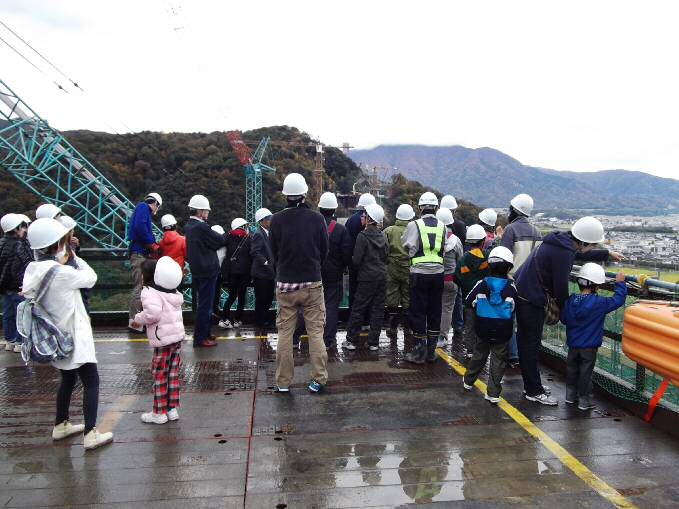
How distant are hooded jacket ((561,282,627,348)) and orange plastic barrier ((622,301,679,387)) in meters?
0.16

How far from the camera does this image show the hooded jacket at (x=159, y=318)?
169 inches

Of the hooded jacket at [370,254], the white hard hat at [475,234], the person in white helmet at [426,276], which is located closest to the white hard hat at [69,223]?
the hooded jacket at [370,254]

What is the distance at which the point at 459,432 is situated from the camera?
4262 millimetres

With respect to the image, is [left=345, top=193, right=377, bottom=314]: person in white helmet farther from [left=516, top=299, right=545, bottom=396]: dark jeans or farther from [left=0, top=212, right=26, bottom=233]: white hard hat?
[left=0, top=212, right=26, bottom=233]: white hard hat

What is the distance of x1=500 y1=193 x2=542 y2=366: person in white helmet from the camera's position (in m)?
5.68

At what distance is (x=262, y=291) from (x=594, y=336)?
4.52 m

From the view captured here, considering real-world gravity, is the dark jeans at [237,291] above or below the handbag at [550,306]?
below

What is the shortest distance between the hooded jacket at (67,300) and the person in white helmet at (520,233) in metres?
4.21

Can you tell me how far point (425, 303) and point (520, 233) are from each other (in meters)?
1.33

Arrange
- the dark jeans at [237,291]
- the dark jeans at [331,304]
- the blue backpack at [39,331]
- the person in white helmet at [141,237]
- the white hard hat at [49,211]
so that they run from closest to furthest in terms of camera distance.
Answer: the blue backpack at [39,331]
the white hard hat at [49,211]
the dark jeans at [331,304]
the person in white helmet at [141,237]
the dark jeans at [237,291]

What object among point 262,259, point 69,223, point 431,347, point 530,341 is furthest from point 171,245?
point 530,341

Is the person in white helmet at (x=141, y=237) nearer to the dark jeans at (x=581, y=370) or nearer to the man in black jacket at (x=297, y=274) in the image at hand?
the man in black jacket at (x=297, y=274)

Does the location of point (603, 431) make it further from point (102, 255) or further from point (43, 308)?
point (102, 255)

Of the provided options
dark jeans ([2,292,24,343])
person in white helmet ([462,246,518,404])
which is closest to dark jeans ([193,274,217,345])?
dark jeans ([2,292,24,343])
